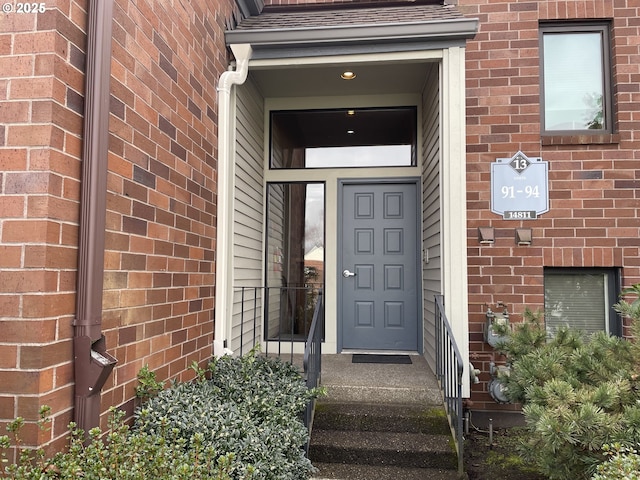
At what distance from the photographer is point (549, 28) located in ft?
14.0

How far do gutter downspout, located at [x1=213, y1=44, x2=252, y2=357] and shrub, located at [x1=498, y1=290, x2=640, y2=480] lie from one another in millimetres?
2135

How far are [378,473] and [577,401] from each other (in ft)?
4.63

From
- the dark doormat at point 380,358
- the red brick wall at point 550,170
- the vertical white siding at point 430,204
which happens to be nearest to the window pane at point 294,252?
the dark doormat at point 380,358

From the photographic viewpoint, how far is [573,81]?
14.0 feet

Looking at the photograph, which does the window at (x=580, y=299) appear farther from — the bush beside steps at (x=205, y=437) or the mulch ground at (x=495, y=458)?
the bush beside steps at (x=205, y=437)

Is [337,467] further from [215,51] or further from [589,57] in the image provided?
[589,57]

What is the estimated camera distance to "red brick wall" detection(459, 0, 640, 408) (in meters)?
4.04

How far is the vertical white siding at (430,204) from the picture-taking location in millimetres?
3906

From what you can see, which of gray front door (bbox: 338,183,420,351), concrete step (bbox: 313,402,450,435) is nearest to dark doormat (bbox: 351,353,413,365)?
gray front door (bbox: 338,183,420,351)

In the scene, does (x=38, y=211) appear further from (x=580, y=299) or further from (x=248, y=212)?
(x=580, y=299)

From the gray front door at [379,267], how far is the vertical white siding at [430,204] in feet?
0.70

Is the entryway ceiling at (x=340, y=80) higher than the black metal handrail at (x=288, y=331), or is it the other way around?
the entryway ceiling at (x=340, y=80)

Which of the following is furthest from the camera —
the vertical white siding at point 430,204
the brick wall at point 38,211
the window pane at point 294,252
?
the window pane at point 294,252
